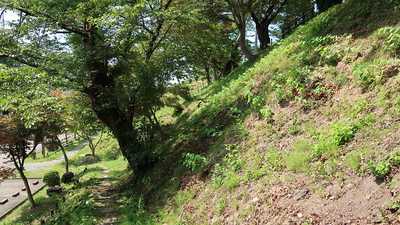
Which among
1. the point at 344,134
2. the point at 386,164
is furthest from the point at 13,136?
the point at 386,164

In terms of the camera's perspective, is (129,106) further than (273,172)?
Yes

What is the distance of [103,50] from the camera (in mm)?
8211

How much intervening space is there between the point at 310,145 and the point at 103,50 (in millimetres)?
7400

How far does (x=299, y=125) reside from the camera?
4.46m

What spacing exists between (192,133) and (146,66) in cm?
288

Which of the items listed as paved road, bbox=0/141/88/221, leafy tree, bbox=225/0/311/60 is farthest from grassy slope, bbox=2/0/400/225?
paved road, bbox=0/141/88/221

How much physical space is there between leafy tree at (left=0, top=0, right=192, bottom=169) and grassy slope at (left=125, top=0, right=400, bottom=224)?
109 inches

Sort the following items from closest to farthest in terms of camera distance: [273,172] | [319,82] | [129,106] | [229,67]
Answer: [273,172] → [319,82] → [129,106] → [229,67]

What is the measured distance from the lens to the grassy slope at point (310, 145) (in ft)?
9.61

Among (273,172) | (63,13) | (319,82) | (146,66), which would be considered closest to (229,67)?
(146,66)

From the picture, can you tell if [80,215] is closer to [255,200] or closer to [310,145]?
[255,200]

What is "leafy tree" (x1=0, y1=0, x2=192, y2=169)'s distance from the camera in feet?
24.2

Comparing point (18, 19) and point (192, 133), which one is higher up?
point (18, 19)

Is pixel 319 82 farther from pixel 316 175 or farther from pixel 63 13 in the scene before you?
pixel 63 13
